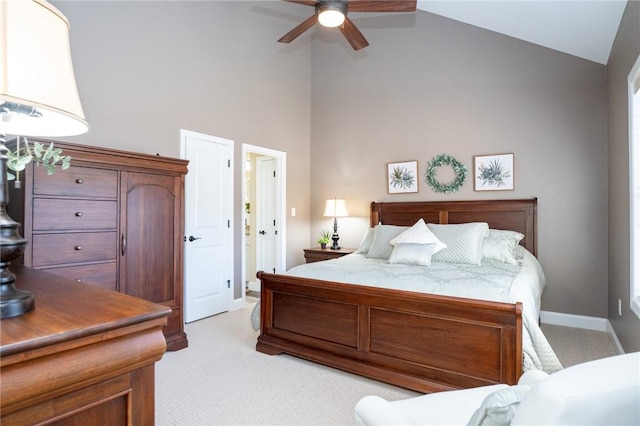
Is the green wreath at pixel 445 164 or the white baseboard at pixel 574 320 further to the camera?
the green wreath at pixel 445 164

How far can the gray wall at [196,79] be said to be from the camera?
131 inches

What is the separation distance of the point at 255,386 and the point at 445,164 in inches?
134

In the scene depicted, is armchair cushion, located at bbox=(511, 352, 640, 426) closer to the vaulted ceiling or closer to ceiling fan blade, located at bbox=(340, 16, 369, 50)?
ceiling fan blade, located at bbox=(340, 16, 369, 50)

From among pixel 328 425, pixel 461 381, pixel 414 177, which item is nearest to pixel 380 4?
pixel 414 177

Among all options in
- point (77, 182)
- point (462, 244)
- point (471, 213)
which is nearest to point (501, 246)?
point (462, 244)

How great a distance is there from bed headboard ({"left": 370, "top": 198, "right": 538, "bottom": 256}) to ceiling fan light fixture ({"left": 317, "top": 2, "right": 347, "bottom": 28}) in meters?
2.55

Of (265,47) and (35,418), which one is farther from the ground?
Result: (265,47)

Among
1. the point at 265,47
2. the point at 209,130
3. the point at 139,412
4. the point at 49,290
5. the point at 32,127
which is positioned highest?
the point at 265,47

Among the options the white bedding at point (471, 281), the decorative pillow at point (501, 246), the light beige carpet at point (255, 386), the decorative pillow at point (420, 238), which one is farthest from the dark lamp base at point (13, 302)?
the decorative pillow at point (501, 246)

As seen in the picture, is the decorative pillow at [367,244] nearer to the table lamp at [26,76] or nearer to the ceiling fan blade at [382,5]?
the ceiling fan blade at [382,5]

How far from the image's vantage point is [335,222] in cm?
526

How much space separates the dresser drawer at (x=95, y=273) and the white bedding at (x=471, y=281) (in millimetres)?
1412

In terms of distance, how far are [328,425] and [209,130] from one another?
343 centimetres

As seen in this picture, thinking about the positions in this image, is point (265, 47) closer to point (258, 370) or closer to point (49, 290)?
point (258, 370)
